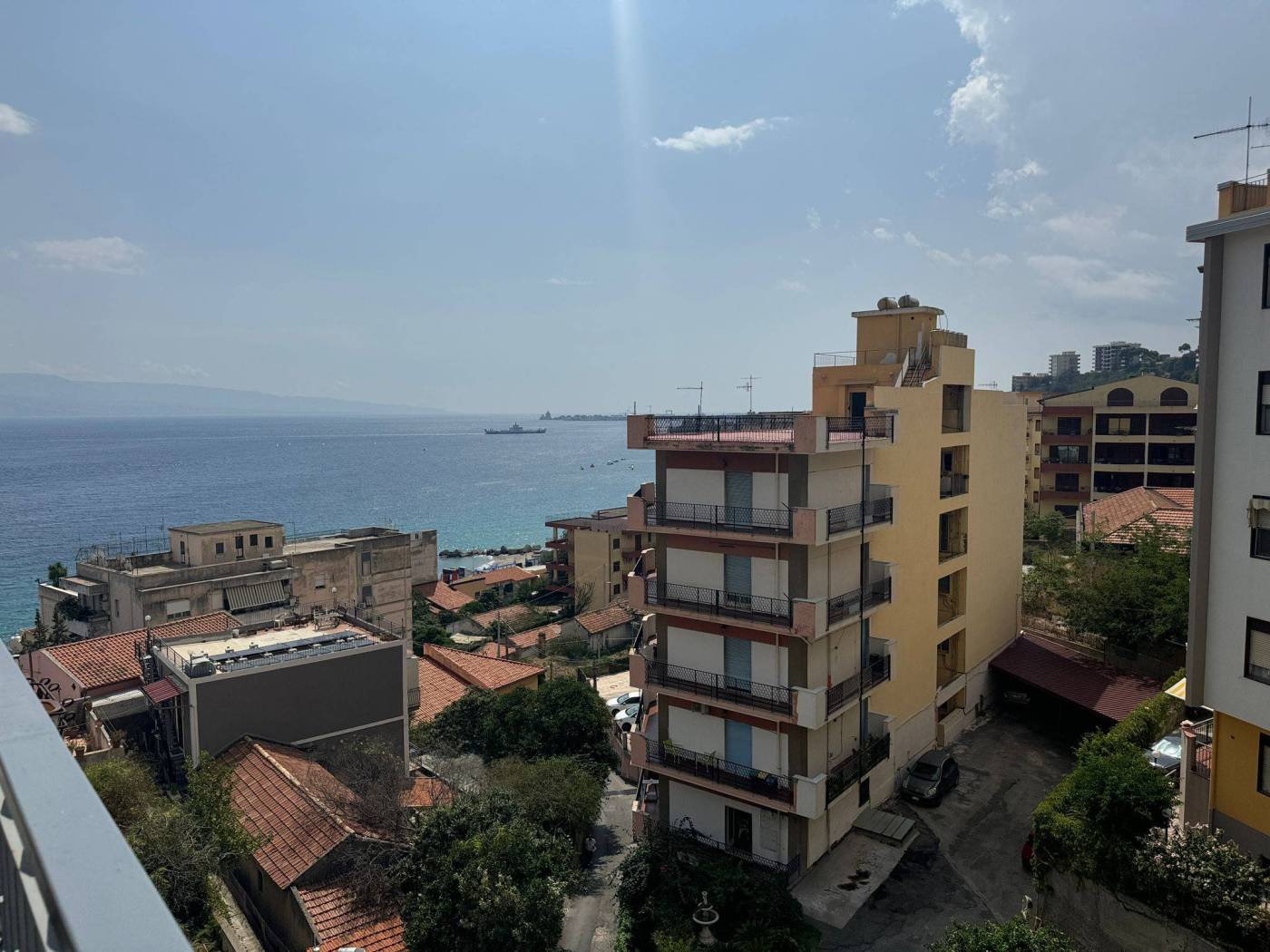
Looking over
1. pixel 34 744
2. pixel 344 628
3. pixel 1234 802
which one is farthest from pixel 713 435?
pixel 34 744

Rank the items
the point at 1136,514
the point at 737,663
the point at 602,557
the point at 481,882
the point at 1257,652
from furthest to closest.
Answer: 1. the point at 602,557
2. the point at 1136,514
3. the point at 737,663
4. the point at 481,882
5. the point at 1257,652

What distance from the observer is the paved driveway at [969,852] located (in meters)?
19.5

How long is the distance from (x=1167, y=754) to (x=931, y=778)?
250 inches

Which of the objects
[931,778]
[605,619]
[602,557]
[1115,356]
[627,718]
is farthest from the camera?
[1115,356]

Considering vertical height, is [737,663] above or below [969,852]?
above

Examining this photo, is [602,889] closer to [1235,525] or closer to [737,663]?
[737,663]

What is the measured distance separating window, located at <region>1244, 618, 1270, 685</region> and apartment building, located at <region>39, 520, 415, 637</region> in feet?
106

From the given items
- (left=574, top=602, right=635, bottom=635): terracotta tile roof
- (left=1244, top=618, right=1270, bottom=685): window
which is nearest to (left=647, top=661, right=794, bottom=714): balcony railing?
(left=1244, top=618, right=1270, bottom=685): window

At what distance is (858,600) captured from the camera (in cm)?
2267

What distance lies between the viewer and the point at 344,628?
1176 inches

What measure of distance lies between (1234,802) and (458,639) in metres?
51.0

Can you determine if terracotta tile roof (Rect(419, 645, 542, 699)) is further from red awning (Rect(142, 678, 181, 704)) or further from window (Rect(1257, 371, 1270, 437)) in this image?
window (Rect(1257, 371, 1270, 437))

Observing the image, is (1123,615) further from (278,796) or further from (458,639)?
(458,639)

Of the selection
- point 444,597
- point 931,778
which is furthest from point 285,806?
point 444,597
